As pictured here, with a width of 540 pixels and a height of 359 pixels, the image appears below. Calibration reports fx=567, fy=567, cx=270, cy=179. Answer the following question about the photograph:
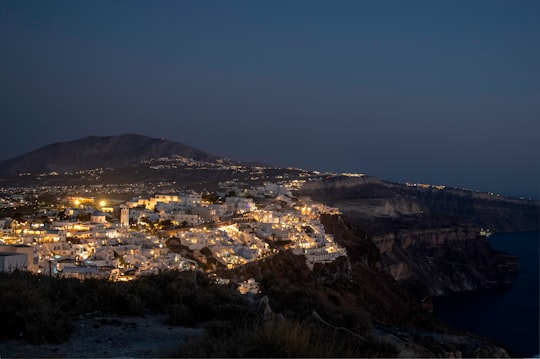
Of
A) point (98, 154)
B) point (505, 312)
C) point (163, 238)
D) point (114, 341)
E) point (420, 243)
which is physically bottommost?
point (505, 312)

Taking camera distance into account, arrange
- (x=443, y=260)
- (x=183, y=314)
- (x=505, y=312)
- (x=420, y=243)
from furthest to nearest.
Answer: (x=420, y=243), (x=443, y=260), (x=505, y=312), (x=183, y=314)

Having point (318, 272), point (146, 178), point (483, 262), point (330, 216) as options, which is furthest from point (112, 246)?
point (146, 178)

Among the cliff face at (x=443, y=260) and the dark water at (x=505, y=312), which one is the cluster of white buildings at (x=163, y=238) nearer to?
the cliff face at (x=443, y=260)

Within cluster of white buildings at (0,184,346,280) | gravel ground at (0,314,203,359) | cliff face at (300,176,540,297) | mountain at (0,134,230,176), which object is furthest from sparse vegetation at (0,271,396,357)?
mountain at (0,134,230,176)

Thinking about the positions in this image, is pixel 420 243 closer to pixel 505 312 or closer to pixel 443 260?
pixel 443 260

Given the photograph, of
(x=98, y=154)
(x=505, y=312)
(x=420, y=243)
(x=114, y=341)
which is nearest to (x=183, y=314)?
(x=114, y=341)

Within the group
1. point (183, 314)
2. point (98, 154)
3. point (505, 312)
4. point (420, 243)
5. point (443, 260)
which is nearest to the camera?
point (183, 314)

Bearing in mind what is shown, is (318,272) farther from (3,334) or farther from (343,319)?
(3,334)
